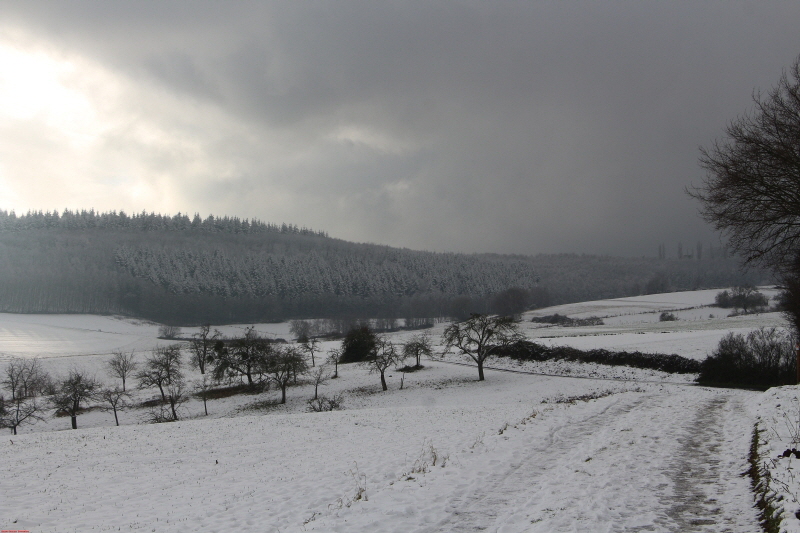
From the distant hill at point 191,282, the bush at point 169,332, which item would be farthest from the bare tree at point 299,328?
the bush at point 169,332

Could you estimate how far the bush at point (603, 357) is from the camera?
1718 inches

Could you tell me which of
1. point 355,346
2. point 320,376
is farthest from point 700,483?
point 355,346

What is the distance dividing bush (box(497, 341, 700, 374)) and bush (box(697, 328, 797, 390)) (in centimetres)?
404

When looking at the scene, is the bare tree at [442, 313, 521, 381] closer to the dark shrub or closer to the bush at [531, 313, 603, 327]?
the dark shrub

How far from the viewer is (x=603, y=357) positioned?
51031 millimetres

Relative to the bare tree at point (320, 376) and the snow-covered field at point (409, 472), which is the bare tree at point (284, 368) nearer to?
the bare tree at point (320, 376)

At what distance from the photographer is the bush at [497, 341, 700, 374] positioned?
4362 cm

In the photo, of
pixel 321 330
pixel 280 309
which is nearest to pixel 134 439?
pixel 321 330

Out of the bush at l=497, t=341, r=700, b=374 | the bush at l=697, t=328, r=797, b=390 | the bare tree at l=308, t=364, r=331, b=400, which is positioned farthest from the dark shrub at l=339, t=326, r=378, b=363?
the bush at l=697, t=328, r=797, b=390

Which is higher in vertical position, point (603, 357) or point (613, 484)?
point (613, 484)

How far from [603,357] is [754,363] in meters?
15.7

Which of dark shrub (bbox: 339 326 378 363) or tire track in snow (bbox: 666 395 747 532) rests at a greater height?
tire track in snow (bbox: 666 395 747 532)

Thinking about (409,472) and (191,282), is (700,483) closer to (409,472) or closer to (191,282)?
(409,472)

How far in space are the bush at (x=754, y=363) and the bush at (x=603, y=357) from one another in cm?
404
